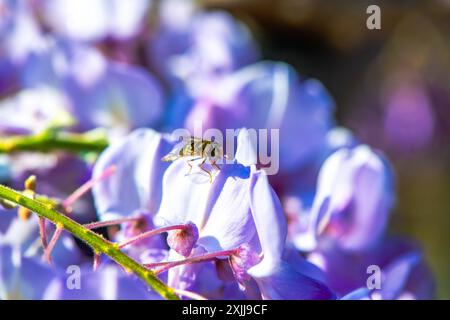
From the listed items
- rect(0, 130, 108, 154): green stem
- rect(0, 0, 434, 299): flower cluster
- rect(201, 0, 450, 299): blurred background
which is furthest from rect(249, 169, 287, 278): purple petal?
rect(201, 0, 450, 299): blurred background

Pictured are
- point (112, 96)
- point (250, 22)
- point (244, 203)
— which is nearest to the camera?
point (244, 203)

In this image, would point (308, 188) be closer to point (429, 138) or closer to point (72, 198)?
point (72, 198)

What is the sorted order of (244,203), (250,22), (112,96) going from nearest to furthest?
(244,203) < (112,96) < (250,22)

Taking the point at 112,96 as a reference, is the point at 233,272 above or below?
below

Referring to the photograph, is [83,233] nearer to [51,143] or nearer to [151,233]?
[151,233]
